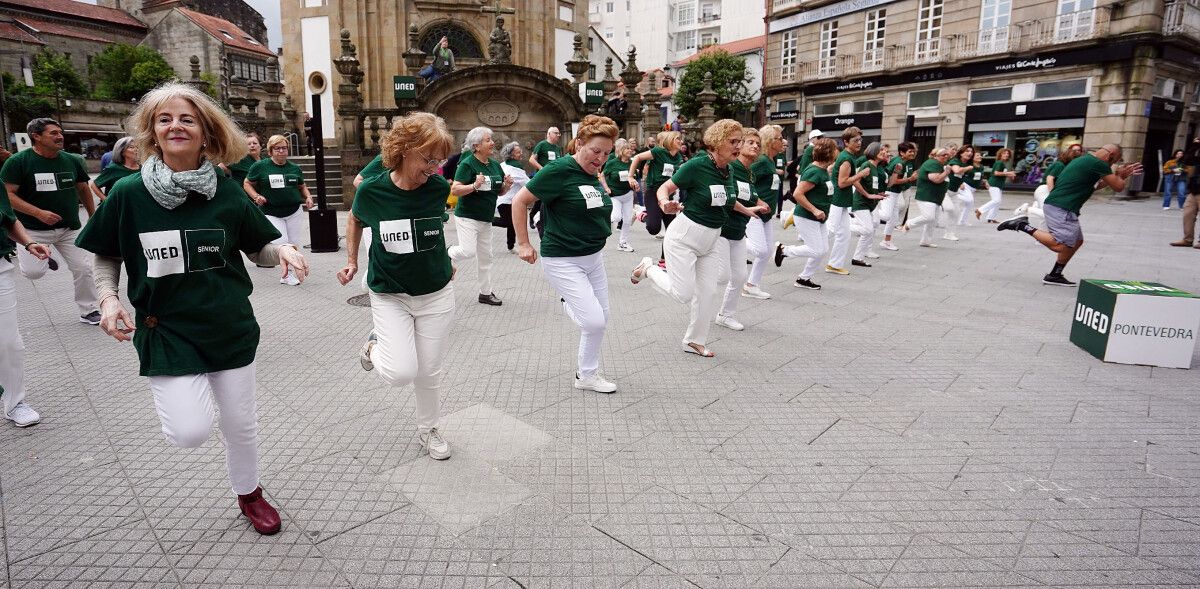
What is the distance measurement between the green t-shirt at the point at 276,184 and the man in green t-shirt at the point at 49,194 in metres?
2.34

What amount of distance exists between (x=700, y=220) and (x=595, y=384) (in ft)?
5.55

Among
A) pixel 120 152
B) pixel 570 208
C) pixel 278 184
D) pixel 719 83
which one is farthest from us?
pixel 719 83

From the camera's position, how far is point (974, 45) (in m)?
29.0

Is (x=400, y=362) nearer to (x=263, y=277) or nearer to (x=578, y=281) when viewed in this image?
(x=578, y=281)

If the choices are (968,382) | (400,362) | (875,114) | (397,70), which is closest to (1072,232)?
(968,382)

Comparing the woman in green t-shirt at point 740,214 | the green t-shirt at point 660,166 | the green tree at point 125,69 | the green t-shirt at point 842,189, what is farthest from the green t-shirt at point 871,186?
the green tree at point 125,69

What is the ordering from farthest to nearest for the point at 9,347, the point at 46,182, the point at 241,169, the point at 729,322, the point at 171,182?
the point at 241,169
the point at 729,322
the point at 46,182
the point at 9,347
the point at 171,182

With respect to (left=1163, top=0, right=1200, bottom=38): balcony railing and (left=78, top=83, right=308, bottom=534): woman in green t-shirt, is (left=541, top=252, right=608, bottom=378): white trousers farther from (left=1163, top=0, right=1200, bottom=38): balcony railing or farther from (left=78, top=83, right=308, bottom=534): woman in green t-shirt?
(left=1163, top=0, right=1200, bottom=38): balcony railing

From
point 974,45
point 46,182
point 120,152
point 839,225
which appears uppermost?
point 974,45

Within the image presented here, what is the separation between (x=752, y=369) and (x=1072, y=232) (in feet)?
20.4

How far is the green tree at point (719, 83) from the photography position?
47375 millimetres

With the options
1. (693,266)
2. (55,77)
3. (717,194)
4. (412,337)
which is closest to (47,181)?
(412,337)

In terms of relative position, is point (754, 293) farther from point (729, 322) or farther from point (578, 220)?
point (578, 220)

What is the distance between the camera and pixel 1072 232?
9016mm
